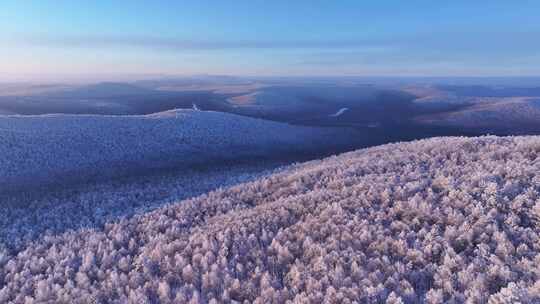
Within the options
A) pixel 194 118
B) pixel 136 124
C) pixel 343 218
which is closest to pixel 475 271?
pixel 343 218

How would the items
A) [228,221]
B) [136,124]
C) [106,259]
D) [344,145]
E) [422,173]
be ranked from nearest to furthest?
[106,259] → [228,221] → [422,173] → [136,124] → [344,145]

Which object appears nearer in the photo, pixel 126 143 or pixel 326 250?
pixel 326 250

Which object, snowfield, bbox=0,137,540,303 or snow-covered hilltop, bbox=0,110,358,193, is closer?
snowfield, bbox=0,137,540,303

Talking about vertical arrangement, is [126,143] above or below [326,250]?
below

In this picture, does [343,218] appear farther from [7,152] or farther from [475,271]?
[7,152]
